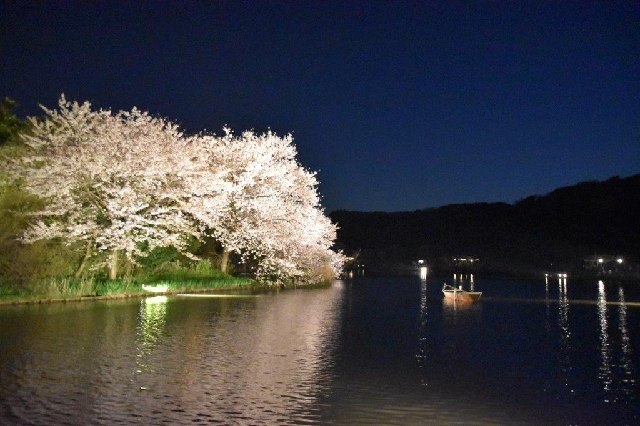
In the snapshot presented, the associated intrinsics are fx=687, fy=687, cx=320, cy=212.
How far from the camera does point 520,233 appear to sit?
139125 mm

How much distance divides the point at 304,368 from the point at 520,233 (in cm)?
12979

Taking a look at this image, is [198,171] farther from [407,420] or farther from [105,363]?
[407,420]

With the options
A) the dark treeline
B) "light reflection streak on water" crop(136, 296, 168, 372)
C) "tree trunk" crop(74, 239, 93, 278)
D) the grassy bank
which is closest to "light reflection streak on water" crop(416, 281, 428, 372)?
"light reflection streak on water" crop(136, 296, 168, 372)

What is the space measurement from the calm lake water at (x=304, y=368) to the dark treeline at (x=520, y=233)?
88820 mm

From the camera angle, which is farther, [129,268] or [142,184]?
[129,268]

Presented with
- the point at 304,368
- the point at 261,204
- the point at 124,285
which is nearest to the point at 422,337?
the point at 304,368

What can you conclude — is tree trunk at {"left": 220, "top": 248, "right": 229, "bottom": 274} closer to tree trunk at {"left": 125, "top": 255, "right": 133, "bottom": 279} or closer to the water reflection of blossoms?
tree trunk at {"left": 125, "top": 255, "right": 133, "bottom": 279}

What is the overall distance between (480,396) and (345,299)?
27186 millimetres

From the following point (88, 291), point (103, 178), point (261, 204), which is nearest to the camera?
point (88, 291)

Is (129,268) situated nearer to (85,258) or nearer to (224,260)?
(85,258)

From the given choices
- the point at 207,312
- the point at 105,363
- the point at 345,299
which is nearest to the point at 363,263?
the point at 345,299

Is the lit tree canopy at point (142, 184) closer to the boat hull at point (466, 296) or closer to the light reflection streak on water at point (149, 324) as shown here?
the light reflection streak on water at point (149, 324)

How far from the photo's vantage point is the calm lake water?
11.9 m

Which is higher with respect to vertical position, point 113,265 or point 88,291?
point 113,265
